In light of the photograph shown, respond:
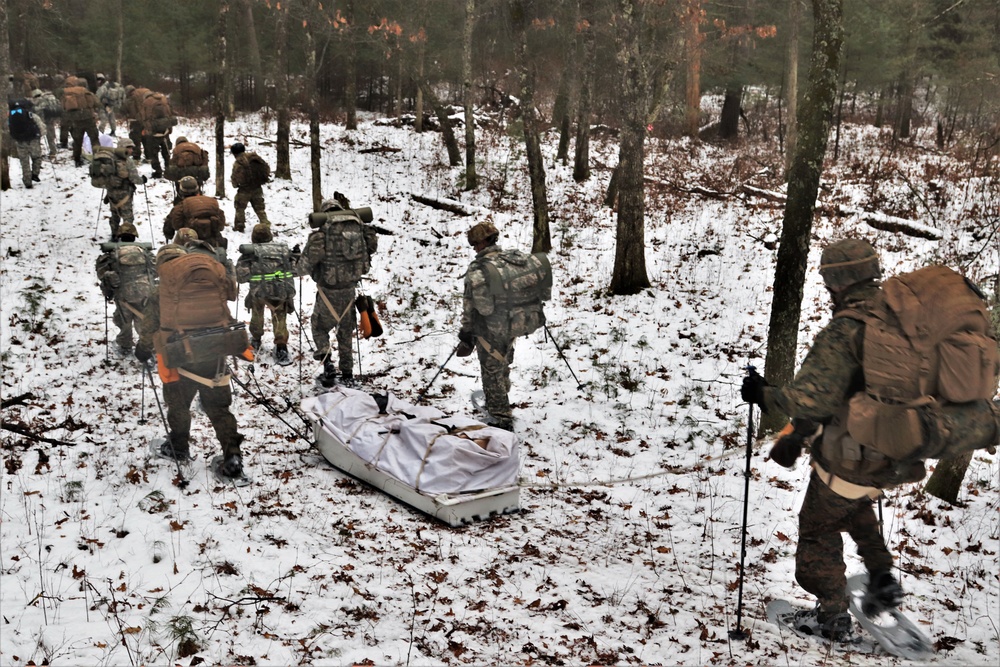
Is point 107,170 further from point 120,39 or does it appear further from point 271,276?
point 120,39

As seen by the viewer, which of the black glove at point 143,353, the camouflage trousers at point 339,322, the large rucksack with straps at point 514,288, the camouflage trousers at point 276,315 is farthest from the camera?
the camouflage trousers at point 276,315

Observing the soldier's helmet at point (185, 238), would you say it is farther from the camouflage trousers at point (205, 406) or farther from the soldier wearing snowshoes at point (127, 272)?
the soldier wearing snowshoes at point (127, 272)

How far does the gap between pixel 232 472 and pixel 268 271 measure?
4.41 metres

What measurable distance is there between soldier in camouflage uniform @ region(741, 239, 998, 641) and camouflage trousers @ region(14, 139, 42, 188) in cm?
1871

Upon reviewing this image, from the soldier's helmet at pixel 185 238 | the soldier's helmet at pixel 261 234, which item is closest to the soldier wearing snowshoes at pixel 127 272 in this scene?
the soldier's helmet at pixel 261 234

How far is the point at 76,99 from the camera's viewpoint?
18469mm

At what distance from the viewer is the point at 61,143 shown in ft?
72.7

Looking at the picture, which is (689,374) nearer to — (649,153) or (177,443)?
(177,443)

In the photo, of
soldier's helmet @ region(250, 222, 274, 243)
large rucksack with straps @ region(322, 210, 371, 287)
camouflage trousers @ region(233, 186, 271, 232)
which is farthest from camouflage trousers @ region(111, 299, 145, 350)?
camouflage trousers @ region(233, 186, 271, 232)

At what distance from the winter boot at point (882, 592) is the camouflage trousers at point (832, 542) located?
5 centimetres

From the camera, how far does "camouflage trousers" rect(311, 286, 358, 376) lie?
32.1 feet

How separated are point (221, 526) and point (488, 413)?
3427mm

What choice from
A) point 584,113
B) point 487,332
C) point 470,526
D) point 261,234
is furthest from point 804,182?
point 584,113

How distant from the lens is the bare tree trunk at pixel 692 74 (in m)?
19.5
